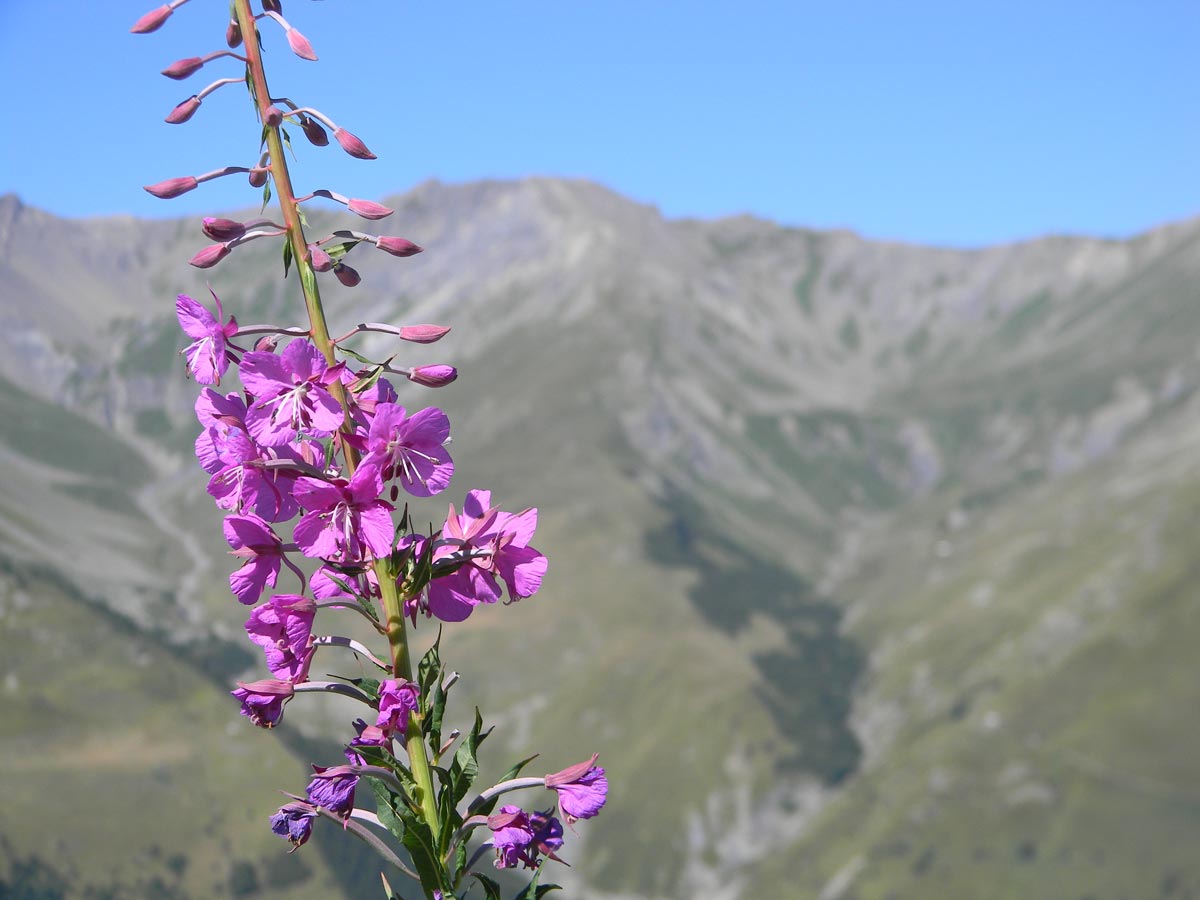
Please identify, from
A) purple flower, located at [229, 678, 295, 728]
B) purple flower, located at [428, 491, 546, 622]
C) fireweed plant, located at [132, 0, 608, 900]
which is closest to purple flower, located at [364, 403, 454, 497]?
fireweed plant, located at [132, 0, 608, 900]

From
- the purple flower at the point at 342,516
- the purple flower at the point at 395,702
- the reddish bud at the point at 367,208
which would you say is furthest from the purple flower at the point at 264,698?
the reddish bud at the point at 367,208

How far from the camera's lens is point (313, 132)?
7242 mm

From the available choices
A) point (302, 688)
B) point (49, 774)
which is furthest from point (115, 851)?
point (302, 688)

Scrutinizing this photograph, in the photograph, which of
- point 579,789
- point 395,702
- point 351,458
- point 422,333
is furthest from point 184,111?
point 579,789

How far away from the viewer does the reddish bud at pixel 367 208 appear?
739cm

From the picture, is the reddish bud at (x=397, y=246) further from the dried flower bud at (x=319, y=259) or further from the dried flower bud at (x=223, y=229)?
the dried flower bud at (x=223, y=229)

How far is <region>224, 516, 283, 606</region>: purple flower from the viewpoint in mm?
6623

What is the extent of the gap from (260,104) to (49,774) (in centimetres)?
20364

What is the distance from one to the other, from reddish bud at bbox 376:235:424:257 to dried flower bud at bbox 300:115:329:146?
0.67m

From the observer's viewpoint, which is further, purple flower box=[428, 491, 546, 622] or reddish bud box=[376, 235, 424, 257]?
reddish bud box=[376, 235, 424, 257]

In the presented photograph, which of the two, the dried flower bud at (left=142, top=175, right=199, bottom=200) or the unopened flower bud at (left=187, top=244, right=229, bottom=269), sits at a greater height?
the dried flower bud at (left=142, top=175, right=199, bottom=200)

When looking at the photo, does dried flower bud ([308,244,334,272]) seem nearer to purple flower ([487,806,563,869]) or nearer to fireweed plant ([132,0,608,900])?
fireweed plant ([132,0,608,900])

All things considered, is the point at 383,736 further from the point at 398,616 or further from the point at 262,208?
the point at 262,208

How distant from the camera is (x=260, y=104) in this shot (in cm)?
710
